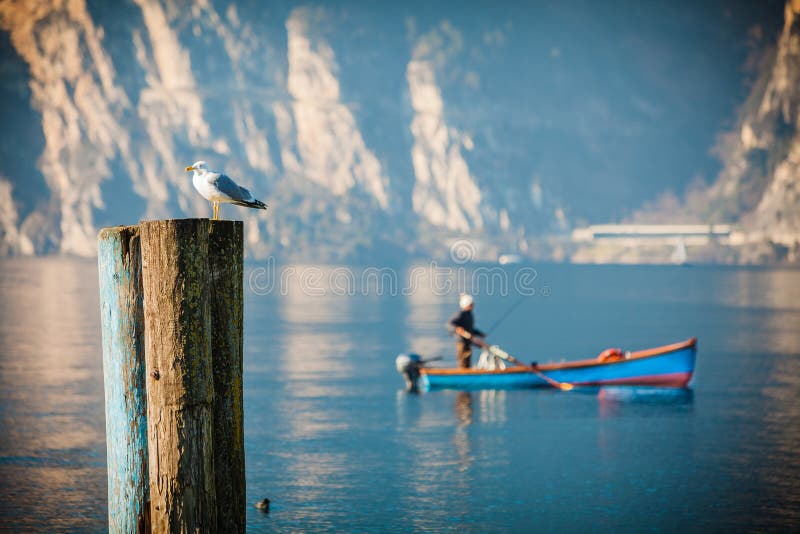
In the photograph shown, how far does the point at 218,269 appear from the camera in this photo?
9156mm

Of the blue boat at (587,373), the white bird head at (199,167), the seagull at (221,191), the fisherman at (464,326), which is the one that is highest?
the white bird head at (199,167)

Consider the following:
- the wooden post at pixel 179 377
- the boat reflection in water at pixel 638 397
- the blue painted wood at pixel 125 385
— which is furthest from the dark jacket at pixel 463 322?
the wooden post at pixel 179 377

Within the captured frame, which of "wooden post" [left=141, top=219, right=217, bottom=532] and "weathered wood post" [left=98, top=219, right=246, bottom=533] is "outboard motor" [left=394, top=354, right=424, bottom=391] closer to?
"weathered wood post" [left=98, top=219, right=246, bottom=533]

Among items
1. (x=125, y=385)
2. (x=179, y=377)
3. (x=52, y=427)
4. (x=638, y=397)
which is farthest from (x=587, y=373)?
(x=179, y=377)

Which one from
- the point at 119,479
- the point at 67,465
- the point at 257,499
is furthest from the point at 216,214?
the point at 67,465

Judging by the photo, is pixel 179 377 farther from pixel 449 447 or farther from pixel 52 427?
pixel 52 427

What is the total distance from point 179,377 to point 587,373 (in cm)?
2381

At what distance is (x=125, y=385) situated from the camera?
9562mm

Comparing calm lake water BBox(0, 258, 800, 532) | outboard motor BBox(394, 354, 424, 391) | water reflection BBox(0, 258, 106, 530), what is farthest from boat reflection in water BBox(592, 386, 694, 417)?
water reflection BBox(0, 258, 106, 530)

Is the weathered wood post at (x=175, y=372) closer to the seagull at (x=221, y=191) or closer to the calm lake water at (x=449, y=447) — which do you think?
the seagull at (x=221, y=191)

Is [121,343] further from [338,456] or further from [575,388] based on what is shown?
[575,388]

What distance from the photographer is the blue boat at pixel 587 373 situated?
30891 millimetres

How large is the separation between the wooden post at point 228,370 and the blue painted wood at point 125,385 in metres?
0.77

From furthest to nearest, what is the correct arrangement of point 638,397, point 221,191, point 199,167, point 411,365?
point 411,365 → point 638,397 → point 199,167 → point 221,191
